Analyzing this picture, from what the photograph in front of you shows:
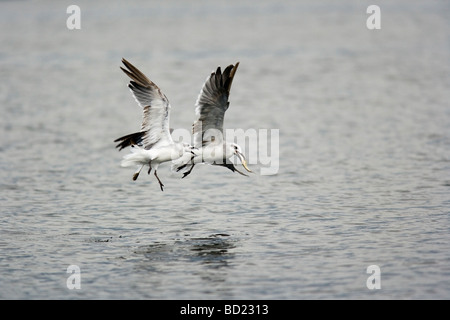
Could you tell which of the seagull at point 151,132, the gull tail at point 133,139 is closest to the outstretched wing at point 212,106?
the seagull at point 151,132

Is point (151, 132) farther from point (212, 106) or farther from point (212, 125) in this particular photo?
point (212, 106)

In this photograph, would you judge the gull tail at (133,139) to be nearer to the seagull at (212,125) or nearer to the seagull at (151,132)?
the seagull at (151,132)

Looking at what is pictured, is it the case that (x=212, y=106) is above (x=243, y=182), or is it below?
above

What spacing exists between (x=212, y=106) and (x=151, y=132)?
1.18 m

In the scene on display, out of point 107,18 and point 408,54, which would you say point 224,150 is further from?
point 107,18

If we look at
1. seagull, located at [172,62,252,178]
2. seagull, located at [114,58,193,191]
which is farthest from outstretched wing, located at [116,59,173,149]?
seagull, located at [172,62,252,178]

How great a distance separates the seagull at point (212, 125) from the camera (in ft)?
42.0

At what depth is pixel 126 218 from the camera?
1412 cm

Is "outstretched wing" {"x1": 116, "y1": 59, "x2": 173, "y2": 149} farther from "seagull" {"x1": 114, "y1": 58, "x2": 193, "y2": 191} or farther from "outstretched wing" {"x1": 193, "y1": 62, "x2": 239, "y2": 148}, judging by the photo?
"outstretched wing" {"x1": 193, "y1": 62, "x2": 239, "y2": 148}

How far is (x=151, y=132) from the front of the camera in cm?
1341

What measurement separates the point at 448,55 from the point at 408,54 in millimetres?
1795

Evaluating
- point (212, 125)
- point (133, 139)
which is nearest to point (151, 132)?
point (133, 139)

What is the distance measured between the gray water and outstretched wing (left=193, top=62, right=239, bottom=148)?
4.90 feet

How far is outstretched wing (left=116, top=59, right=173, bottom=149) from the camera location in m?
13.2
